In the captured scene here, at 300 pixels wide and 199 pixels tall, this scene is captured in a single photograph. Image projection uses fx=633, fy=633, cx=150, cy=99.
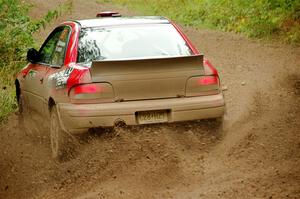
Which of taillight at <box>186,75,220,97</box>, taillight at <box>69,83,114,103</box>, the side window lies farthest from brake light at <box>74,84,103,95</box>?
taillight at <box>186,75,220,97</box>

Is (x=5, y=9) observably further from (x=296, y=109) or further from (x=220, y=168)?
(x=220, y=168)

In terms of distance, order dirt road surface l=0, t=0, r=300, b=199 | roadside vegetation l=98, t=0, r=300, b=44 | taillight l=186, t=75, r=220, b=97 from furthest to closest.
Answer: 1. roadside vegetation l=98, t=0, r=300, b=44
2. taillight l=186, t=75, r=220, b=97
3. dirt road surface l=0, t=0, r=300, b=199

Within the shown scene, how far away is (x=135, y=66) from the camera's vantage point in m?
6.99

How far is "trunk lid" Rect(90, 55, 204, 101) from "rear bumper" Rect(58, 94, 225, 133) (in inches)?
3.9

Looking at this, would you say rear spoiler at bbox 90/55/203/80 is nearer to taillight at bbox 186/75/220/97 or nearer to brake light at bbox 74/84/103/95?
brake light at bbox 74/84/103/95

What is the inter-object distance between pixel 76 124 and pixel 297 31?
9953 mm

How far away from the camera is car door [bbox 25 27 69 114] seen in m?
8.15

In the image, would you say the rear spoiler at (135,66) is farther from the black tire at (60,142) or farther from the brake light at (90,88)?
the black tire at (60,142)

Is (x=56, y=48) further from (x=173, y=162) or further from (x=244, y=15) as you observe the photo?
(x=244, y=15)

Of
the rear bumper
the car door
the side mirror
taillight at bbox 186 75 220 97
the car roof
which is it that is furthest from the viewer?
the side mirror

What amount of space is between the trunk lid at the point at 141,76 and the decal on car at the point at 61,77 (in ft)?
1.33

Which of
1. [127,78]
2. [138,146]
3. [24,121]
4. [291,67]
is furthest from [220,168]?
[291,67]

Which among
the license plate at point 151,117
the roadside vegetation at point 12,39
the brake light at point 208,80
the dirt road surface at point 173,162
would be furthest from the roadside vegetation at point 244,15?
the license plate at point 151,117

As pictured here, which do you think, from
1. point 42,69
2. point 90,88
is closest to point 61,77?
point 90,88
